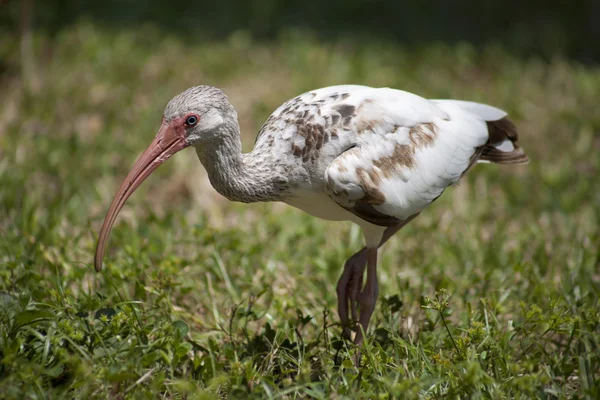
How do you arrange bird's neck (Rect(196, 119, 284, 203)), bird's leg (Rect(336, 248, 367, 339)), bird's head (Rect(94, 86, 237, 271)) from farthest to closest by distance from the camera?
bird's leg (Rect(336, 248, 367, 339))
bird's neck (Rect(196, 119, 284, 203))
bird's head (Rect(94, 86, 237, 271))

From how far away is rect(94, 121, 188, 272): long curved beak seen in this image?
3182 millimetres

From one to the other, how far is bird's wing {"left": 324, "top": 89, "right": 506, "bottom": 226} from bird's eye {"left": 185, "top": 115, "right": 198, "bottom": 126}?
663mm

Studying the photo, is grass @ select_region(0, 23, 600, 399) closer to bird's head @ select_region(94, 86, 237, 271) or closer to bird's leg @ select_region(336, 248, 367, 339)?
bird's leg @ select_region(336, 248, 367, 339)

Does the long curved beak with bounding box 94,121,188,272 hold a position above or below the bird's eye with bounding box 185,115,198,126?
below

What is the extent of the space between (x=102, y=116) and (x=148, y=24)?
2394 millimetres

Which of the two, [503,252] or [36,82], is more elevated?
[36,82]

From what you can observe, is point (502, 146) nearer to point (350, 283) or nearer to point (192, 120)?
point (350, 283)

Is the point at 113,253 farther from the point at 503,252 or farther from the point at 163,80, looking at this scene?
the point at 163,80

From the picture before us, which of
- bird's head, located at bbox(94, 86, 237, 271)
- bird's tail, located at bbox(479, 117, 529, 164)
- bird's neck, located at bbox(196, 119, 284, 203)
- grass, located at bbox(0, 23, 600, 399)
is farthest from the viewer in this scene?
bird's tail, located at bbox(479, 117, 529, 164)

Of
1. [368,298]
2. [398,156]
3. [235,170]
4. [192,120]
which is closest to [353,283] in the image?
[368,298]

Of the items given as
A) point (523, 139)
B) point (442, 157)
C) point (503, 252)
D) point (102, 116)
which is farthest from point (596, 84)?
point (102, 116)

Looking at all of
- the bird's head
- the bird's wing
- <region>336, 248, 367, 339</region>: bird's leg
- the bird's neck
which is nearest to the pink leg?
<region>336, 248, 367, 339</region>: bird's leg

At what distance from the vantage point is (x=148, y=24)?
8391 millimetres

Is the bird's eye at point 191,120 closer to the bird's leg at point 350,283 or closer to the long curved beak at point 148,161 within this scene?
the long curved beak at point 148,161
